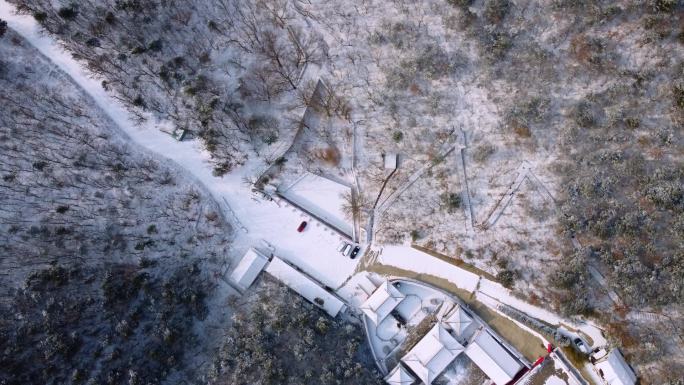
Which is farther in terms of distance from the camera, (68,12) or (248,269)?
(68,12)

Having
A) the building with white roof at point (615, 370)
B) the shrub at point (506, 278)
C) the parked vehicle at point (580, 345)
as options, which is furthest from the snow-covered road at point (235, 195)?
the building with white roof at point (615, 370)

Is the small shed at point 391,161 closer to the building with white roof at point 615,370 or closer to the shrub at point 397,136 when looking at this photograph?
the shrub at point 397,136

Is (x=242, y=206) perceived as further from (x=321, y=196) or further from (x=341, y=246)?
(x=341, y=246)

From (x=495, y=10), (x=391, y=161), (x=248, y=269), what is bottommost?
(x=248, y=269)

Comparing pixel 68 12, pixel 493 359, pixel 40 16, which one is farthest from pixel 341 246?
pixel 40 16

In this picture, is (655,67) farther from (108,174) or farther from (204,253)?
A: (108,174)

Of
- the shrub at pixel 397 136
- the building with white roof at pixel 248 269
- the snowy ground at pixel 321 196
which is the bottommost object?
the building with white roof at pixel 248 269

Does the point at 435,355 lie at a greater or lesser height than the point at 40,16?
lesser
